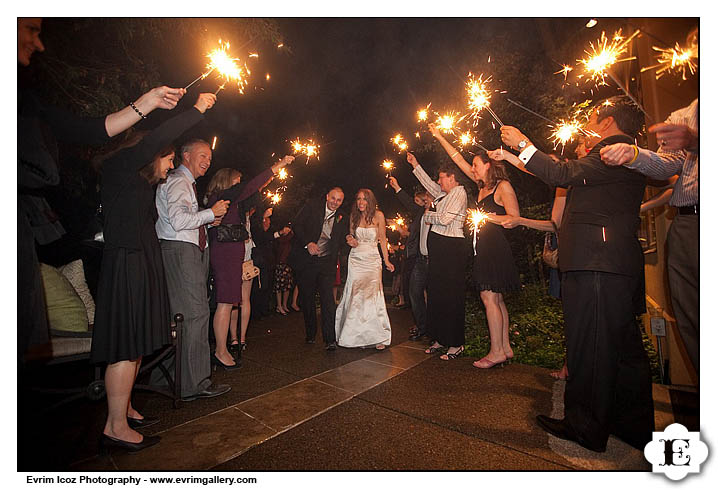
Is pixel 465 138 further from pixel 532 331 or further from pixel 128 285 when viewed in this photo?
pixel 128 285

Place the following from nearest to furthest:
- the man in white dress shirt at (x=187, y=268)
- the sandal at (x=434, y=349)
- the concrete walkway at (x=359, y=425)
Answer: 1. the concrete walkway at (x=359, y=425)
2. the man in white dress shirt at (x=187, y=268)
3. the sandal at (x=434, y=349)

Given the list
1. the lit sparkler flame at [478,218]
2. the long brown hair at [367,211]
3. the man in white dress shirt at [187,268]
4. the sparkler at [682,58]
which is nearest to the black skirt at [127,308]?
the man in white dress shirt at [187,268]

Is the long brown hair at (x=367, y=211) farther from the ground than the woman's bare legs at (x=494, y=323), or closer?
farther from the ground

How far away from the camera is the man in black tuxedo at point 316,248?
5156 millimetres

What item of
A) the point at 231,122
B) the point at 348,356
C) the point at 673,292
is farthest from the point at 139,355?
the point at 231,122

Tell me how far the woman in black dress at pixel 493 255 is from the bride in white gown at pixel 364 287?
4.99 ft

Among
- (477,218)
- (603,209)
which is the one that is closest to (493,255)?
(477,218)

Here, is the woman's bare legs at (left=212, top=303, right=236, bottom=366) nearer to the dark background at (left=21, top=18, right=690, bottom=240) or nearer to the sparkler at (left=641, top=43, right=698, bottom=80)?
the dark background at (left=21, top=18, right=690, bottom=240)

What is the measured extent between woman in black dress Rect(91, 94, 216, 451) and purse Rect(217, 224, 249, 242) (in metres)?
1.37

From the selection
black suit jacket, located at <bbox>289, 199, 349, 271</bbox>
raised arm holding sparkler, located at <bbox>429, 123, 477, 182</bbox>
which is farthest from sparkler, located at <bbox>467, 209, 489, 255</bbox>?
black suit jacket, located at <bbox>289, 199, 349, 271</bbox>

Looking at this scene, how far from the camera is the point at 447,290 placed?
169 inches

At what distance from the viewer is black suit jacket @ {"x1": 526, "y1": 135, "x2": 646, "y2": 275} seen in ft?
7.10

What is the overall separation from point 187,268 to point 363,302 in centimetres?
258

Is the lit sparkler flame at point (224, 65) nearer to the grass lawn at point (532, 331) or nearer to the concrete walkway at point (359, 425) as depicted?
the concrete walkway at point (359, 425)
